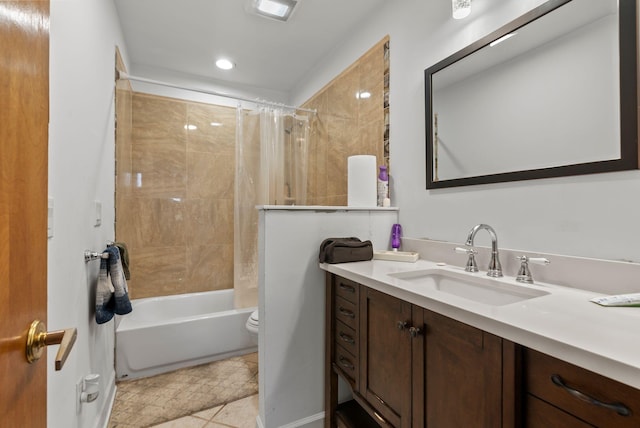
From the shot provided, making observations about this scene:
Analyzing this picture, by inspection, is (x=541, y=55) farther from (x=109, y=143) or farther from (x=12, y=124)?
(x=109, y=143)

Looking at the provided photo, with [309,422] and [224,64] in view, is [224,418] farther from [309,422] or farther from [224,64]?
[224,64]

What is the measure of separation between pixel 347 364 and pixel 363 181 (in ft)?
3.30

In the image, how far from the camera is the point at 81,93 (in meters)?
1.26

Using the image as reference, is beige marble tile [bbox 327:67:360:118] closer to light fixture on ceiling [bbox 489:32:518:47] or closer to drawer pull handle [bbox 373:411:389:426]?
light fixture on ceiling [bbox 489:32:518:47]

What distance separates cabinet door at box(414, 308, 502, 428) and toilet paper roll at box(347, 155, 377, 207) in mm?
913

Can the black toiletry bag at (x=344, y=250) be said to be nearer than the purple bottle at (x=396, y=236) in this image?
Yes

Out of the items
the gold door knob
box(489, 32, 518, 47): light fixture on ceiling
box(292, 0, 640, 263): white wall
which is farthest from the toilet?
box(489, 32, 518, 47): light fixture on ceiling

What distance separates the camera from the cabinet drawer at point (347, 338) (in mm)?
1324

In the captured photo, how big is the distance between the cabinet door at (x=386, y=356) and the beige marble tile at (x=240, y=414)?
0.84 meters

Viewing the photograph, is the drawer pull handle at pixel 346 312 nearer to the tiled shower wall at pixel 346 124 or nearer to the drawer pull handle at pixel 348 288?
the drawer pull handle at pixel 348 288

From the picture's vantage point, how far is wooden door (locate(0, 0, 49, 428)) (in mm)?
444

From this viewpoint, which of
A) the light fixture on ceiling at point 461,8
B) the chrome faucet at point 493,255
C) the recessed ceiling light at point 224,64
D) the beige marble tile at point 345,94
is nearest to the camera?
the chrome faucet at point 493,255

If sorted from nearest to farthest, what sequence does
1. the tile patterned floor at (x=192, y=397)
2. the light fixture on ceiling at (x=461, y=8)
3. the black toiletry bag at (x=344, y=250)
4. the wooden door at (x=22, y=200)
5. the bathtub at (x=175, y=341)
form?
the wooden door at (x=22, y=200)
the light fixture on ceiling at (x=461, y=8)
the black toiletry bag at (x=344, y=250)
the tile patterned floor at (x=192, y=397)
the bathtub at (x=175, y=341)

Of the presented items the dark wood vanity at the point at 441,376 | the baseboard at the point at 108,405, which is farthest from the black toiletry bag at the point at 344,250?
the baseboard at the point at 108,405
